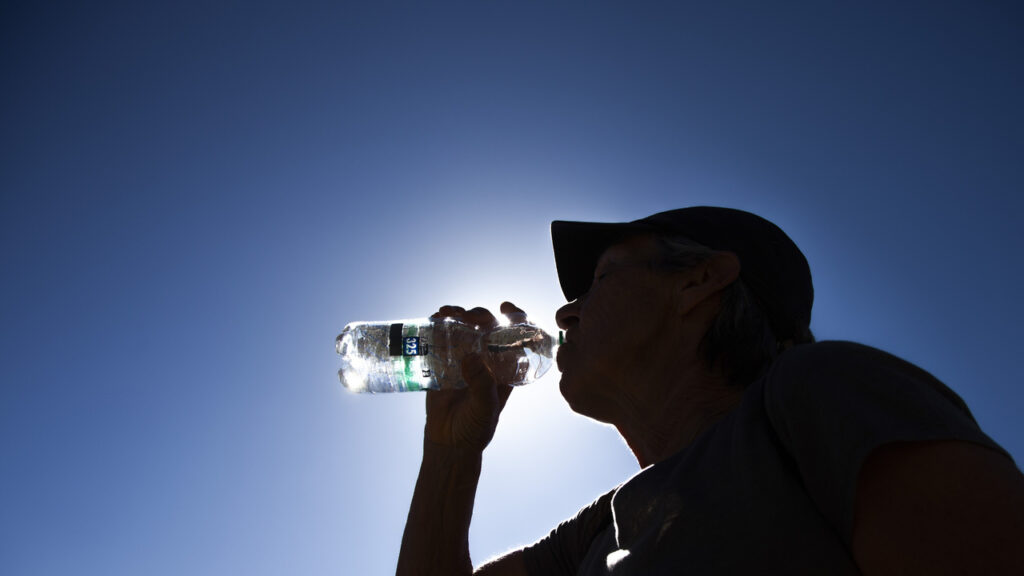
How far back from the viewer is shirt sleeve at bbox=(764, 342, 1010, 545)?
2.71 ft

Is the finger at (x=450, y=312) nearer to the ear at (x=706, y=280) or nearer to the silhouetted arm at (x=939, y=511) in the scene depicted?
the ear at (x=706, y=280)

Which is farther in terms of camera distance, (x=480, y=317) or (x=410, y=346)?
(x=410, y=346)

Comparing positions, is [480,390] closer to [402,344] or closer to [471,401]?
[471,401]

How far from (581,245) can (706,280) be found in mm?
606

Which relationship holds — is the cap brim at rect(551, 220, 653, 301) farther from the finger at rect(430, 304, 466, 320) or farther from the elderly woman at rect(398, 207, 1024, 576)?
the finger at rect(430, 304, 466, 320)

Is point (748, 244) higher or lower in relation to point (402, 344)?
higher

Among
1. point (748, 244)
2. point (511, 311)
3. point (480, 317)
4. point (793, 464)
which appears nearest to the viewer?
point (793, 464)

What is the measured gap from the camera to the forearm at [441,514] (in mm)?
2141

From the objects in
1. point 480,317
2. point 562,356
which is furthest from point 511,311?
point 562,356

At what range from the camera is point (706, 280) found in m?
1.91

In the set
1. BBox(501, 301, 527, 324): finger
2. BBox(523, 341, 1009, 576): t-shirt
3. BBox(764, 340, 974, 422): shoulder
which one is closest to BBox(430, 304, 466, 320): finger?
BBox(501, 301, 527, 324): finger

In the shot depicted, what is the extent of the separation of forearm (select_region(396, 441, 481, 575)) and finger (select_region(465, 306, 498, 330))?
55 cm

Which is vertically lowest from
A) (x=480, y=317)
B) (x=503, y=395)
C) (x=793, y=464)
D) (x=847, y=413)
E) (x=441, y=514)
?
(x=441, y=514)

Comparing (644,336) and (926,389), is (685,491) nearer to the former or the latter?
(926,389)
